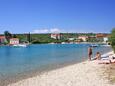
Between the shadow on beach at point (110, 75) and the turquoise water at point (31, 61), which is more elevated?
the shadow on beach at point (110, 75)

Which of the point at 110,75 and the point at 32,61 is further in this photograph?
the point at 32,61

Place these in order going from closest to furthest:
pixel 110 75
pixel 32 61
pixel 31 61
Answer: pixel 110 75
pixel 32 61
pixel 31 61

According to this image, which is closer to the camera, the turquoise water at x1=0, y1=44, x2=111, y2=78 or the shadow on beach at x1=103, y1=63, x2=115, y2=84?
the shadow on beach at x1=103, y1=63, x2=115, y2=84

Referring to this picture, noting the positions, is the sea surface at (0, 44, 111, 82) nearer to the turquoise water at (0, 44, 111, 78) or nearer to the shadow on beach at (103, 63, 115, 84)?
the turquoise water at (0, 44, 111, 78)

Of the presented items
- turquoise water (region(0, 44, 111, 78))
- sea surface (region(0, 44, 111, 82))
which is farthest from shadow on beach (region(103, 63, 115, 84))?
turquoise water (region(0, 44, 111, 78))

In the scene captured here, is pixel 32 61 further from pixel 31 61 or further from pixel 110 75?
pixel 110 75

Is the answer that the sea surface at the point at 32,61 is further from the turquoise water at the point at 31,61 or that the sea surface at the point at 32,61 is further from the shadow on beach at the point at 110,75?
the shadow on beach at the point at 110,75

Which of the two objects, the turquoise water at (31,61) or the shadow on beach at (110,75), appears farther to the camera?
the turquoise water at (31,61)

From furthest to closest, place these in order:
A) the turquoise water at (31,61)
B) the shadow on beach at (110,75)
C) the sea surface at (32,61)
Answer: the turquoise water at (31,61)
the sea surface at (32,61)
the shadow on beach at (110,75)

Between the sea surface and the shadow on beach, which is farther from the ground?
the shadow on beach

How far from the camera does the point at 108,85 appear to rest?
1623 cm

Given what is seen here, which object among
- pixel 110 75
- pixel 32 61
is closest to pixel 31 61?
pixel 32 61

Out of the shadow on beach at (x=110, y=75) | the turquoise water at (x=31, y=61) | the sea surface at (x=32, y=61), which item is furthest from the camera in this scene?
the turquoise water at (x=31, y=61)

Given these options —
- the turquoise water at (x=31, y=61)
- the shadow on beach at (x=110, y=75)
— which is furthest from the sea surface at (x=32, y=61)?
the shadow on beach at (x=110, y=75)
